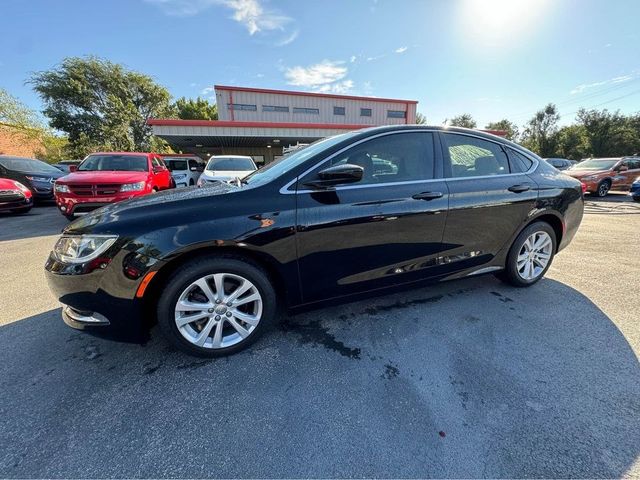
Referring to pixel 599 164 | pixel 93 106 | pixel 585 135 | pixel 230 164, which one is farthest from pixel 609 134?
pixel 93 106

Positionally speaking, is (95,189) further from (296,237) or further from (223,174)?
(296,237)

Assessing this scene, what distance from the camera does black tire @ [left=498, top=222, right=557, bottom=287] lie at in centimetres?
302

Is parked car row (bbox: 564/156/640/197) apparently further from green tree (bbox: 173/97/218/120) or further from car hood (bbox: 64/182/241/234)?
green tree (bbox: 173/97/218/120)

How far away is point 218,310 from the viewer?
80.8 inches

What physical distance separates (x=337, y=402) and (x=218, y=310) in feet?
3.29

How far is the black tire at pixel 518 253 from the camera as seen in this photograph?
3016 mm

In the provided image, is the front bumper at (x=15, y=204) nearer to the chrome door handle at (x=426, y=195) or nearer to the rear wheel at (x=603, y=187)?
the chrome door handle at (x=426, y=195)

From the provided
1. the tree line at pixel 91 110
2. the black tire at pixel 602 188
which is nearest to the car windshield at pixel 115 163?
the black tire at pixel 602 188

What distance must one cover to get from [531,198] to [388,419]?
2.61 metres

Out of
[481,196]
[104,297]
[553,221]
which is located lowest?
[104,297]

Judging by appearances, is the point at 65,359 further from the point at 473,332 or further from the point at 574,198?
the point at 574,198

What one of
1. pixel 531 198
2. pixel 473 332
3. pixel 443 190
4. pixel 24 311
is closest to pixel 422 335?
pixel 473 332

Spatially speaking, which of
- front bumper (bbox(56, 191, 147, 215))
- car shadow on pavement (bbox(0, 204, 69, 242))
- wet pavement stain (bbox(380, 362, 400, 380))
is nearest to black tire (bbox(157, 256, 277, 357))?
wet pavement stain (bbox(380, 362, 400, 380))

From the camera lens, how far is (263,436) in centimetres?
154
